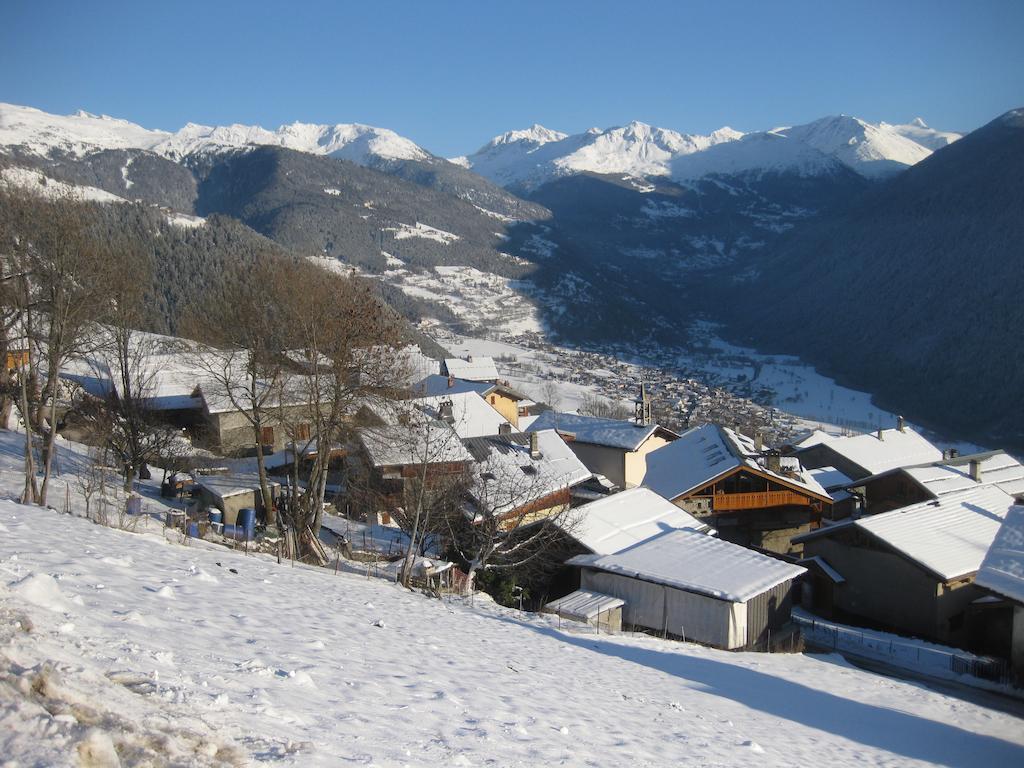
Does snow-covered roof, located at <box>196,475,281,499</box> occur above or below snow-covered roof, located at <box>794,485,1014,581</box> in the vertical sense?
above

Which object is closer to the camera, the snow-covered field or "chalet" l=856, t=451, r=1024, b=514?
the snow-covered field

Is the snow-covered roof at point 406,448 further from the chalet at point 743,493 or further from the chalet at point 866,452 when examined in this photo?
the chalet at point 866,452

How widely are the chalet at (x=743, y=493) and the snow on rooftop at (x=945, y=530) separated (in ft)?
17.9

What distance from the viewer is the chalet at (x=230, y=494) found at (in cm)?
2273

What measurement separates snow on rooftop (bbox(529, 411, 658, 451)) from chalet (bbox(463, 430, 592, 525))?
6.98m

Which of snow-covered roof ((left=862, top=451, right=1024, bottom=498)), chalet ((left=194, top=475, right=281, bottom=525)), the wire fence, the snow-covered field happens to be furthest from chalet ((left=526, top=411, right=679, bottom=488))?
the snow-covered field

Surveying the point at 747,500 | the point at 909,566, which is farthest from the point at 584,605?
the point at 747,500

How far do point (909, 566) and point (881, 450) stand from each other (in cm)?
2700

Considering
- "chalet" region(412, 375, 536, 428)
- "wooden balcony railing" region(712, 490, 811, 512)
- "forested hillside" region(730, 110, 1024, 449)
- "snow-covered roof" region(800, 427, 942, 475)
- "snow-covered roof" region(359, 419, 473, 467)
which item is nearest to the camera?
"snow-covered roof" region(359, 419, 473, 467)

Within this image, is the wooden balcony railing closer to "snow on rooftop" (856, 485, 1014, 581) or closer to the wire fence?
"snow on rooftop" (856, 485, 1014, 581)

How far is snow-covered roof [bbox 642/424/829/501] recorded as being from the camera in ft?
104

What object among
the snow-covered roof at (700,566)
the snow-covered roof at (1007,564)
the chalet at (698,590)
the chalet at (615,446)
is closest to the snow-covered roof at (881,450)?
the chalet at (615,446)

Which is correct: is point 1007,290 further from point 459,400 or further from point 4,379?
point 4,379

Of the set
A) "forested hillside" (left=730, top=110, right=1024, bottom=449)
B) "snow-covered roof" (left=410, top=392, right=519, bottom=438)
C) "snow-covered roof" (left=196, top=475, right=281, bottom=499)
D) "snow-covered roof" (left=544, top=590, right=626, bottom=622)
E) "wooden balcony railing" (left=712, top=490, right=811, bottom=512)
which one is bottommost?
"snow-covered roof" (left=544, top=590, right=626, bottom=622)
